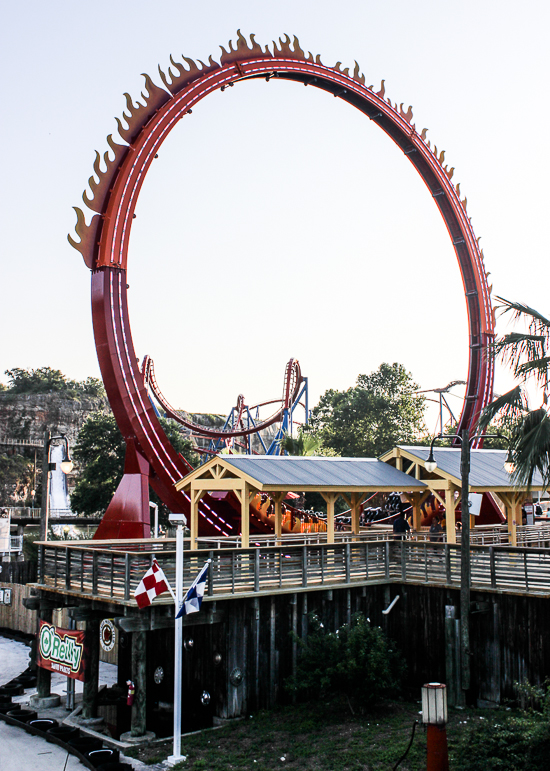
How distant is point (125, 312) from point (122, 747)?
42.6 ft

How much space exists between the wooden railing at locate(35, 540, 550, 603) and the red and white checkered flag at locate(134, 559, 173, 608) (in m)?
0.86

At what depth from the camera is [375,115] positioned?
32.6m

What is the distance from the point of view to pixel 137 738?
535 inches

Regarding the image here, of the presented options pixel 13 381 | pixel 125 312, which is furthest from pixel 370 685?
pixel 13 381

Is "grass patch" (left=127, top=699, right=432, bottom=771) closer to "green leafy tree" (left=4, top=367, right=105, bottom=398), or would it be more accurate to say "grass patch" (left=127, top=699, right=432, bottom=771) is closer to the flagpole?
the flagpole

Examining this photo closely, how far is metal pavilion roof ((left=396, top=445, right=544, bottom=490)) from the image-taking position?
60.3ft

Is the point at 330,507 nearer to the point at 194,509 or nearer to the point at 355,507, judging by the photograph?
the point at 355,507

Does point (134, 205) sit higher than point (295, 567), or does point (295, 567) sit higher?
point (134, 205)

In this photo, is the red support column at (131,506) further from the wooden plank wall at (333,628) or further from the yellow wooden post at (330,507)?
the yellow wooden post at (330,507)

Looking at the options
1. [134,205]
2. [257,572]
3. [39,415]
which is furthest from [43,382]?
[257,572]

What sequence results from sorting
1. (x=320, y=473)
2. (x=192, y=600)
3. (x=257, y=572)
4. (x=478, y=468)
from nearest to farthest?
1. (x=192, y=600)
2. (x=257, y=572)
3. (x=320, y=473)
4. (x=478, y=468)

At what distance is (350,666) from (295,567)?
253 centimetres

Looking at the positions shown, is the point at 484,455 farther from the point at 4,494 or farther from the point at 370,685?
the point at 4,494

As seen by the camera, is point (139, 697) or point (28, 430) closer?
point (139, 697)
